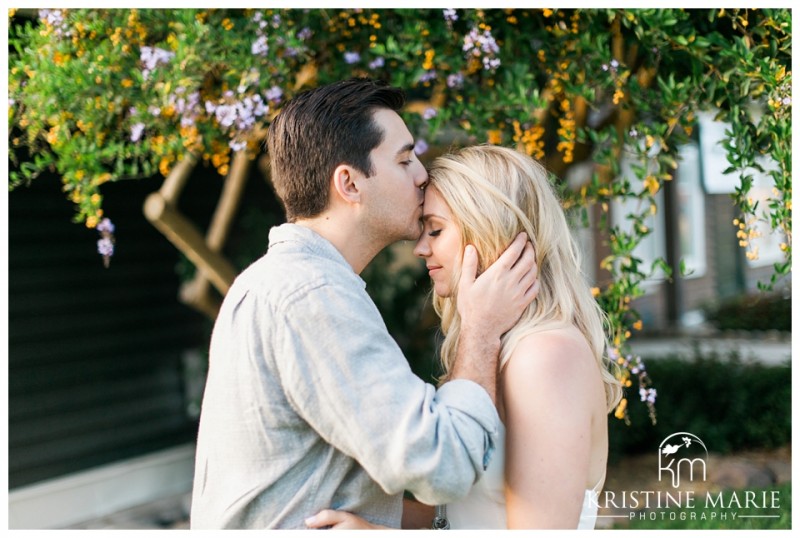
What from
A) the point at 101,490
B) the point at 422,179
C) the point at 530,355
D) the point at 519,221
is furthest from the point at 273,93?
the point at 101,490

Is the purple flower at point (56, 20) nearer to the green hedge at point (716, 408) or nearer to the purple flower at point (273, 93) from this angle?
the purple flower at point (273, 93)

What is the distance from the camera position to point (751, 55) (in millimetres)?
2920

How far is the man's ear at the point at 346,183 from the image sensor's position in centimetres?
211

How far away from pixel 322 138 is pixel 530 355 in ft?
2.42

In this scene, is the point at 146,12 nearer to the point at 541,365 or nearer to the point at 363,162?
the point at 363,162

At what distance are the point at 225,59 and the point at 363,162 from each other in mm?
1639

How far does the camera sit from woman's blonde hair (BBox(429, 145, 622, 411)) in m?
2.22

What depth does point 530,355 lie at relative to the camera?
205 centimetres

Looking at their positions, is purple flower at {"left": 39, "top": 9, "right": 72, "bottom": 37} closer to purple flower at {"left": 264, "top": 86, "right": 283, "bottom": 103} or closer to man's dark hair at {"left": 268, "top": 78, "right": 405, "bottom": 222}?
purple flower at {"left": 264, "top": 86, "right": 283, "bottom": 103}

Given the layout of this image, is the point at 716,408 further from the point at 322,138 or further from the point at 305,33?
the point at 322,138

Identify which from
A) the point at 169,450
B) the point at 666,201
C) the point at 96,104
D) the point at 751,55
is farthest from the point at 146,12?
the point at 666,201

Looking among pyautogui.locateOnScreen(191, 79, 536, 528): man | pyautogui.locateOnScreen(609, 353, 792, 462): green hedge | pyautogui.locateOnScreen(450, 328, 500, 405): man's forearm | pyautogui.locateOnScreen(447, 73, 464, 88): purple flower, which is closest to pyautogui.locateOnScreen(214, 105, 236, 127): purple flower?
pyautogui.locateOnScreen(447, 73, 464, 88): purple flower

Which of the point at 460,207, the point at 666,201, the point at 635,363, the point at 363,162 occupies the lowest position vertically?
the point at 666,201

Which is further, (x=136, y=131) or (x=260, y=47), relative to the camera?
(x=136, y=131)
